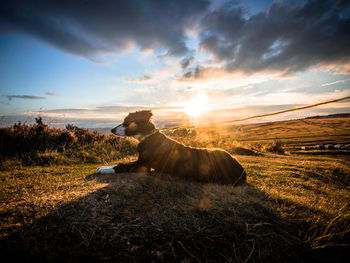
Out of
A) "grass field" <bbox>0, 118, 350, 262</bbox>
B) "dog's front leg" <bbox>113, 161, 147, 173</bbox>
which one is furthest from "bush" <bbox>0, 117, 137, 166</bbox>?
"grass field" <bbox>0, 118, 350, 262</bbox>

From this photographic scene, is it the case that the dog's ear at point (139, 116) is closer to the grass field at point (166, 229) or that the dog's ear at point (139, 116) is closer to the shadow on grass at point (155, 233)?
the grass field at point (166, 229)

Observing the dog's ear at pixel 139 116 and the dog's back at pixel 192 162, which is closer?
the dog's back at pixel 192 162

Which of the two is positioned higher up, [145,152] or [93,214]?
[145,152]

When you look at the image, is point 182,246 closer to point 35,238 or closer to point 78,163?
point 35,238

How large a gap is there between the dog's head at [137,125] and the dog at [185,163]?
2.61 ft

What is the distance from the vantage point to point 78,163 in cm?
750

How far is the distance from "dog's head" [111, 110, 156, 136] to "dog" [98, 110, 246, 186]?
795 mm

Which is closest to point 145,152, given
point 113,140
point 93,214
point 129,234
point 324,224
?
point 93,214

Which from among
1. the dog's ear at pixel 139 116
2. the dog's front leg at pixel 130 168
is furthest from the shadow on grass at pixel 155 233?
the dog's ear at pixel 139 116

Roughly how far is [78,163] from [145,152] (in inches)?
169

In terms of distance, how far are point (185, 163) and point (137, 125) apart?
2494 millimetres

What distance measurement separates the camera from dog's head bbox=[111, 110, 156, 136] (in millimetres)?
6094

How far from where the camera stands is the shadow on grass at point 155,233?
161cm

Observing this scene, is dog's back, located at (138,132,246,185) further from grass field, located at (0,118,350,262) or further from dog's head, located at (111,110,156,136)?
grass field, located at (0,118,350,262)
